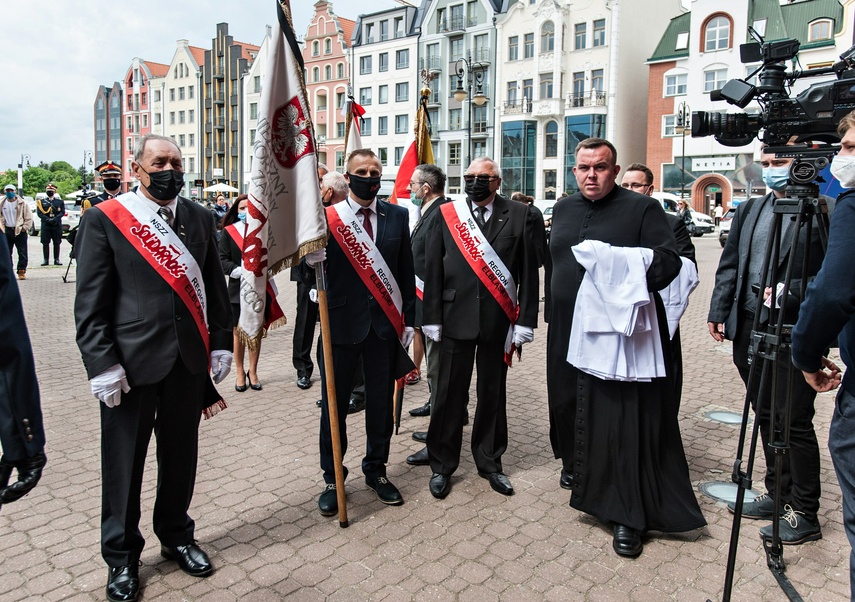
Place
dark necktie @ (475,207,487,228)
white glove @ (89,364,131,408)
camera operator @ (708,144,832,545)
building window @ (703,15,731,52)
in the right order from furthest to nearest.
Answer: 1. building window @ (703,15,731,52)
2. dark necktie @ (475,207,487,228)
3. camera operator @ (708,144,832,545)
4. white glove @ (89,364,131,408)

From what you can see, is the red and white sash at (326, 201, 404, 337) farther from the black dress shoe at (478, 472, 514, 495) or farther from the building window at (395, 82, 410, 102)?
the building window at (395, 82, 410, 102)

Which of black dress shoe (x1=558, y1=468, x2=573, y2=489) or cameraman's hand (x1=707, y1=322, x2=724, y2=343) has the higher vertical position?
cameraman's hand (x1=707, y1=322, x2=724, y2=343)

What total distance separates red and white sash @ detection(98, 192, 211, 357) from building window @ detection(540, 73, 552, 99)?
49328 mm

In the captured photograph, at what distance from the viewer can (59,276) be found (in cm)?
1806

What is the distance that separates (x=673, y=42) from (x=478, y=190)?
4720 cm

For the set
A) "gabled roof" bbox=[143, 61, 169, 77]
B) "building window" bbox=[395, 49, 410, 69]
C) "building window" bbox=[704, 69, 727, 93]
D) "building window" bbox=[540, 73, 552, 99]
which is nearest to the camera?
"building window" bbox=[704, 69, 727, 93]

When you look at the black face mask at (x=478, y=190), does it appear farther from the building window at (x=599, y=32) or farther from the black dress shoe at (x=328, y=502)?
the building window at (x=599, y=32)

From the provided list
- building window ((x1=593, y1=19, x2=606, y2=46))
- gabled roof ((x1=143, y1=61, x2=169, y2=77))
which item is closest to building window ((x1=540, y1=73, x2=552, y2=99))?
building window ((x1=593, y1=19, x2=606, y2=46))

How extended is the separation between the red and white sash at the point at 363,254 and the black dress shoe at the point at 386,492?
1034mm

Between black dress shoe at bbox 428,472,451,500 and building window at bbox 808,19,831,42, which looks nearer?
black dress shoe at bbox 428,472,451,500

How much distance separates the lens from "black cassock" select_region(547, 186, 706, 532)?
3871 millimetres

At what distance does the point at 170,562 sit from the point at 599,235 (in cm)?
302

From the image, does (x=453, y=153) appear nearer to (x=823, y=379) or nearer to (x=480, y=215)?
(x=480, y=215)

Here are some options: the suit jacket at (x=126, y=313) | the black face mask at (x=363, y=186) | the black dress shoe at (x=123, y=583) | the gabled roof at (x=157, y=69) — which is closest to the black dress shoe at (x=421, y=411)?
the black face mask at (x=363, y=186)
